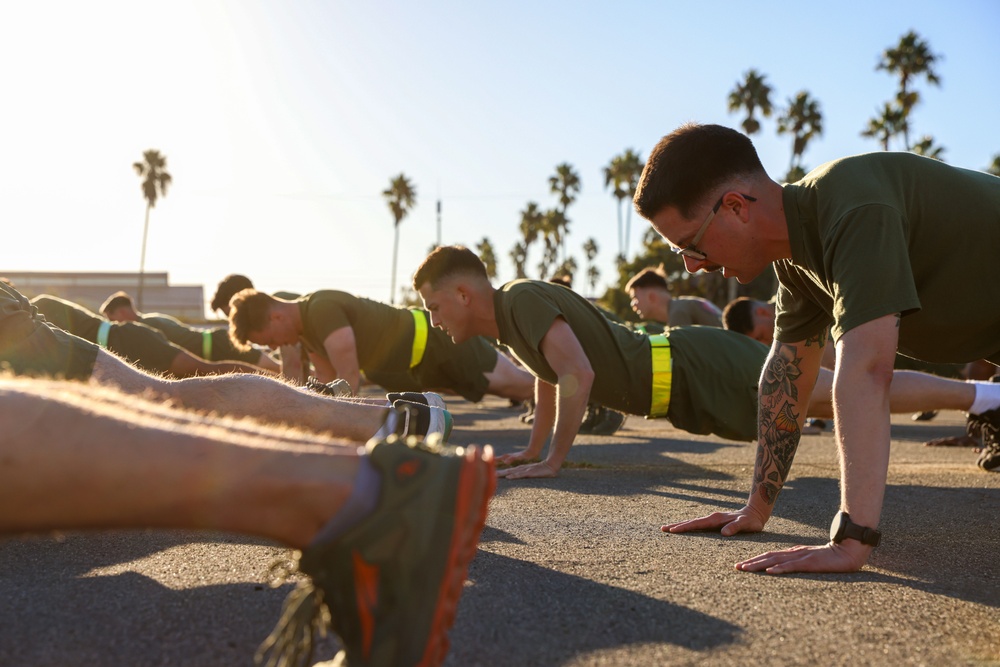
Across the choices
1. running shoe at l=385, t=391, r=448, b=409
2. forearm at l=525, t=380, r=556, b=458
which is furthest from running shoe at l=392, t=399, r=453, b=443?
forearm at l=525, t=380, r=556, b=458

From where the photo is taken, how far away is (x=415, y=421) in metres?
3.06

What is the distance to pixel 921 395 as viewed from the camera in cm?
519

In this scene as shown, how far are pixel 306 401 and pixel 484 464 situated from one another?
192 cm

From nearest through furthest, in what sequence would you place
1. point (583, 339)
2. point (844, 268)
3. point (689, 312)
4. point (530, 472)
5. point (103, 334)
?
point (844, 268) < point (530, 472) < point (583, 339) < point (103, 334) < point (689, 312)

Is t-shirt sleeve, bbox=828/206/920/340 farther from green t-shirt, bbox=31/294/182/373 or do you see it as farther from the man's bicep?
green t-shirt, bbox=31/294/182/373

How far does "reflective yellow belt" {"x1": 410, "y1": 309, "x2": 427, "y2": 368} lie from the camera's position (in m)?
7.88

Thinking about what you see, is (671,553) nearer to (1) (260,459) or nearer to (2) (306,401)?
(2) (306,401)

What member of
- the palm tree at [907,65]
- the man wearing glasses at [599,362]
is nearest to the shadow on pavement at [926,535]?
the man wearing glasses at [599,362]

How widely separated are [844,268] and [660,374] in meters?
2.99

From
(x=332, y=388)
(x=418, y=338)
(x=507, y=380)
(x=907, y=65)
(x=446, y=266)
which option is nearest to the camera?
(x=332, y=388)

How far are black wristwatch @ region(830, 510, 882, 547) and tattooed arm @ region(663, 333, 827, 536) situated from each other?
0.78 metres

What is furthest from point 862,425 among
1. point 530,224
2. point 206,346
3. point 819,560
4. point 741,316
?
point 530,224

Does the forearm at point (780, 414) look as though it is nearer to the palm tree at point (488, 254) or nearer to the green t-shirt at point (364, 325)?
the green t-shirt at point (364, 325)

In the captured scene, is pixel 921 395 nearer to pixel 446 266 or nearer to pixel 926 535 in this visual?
pixel 926 535
